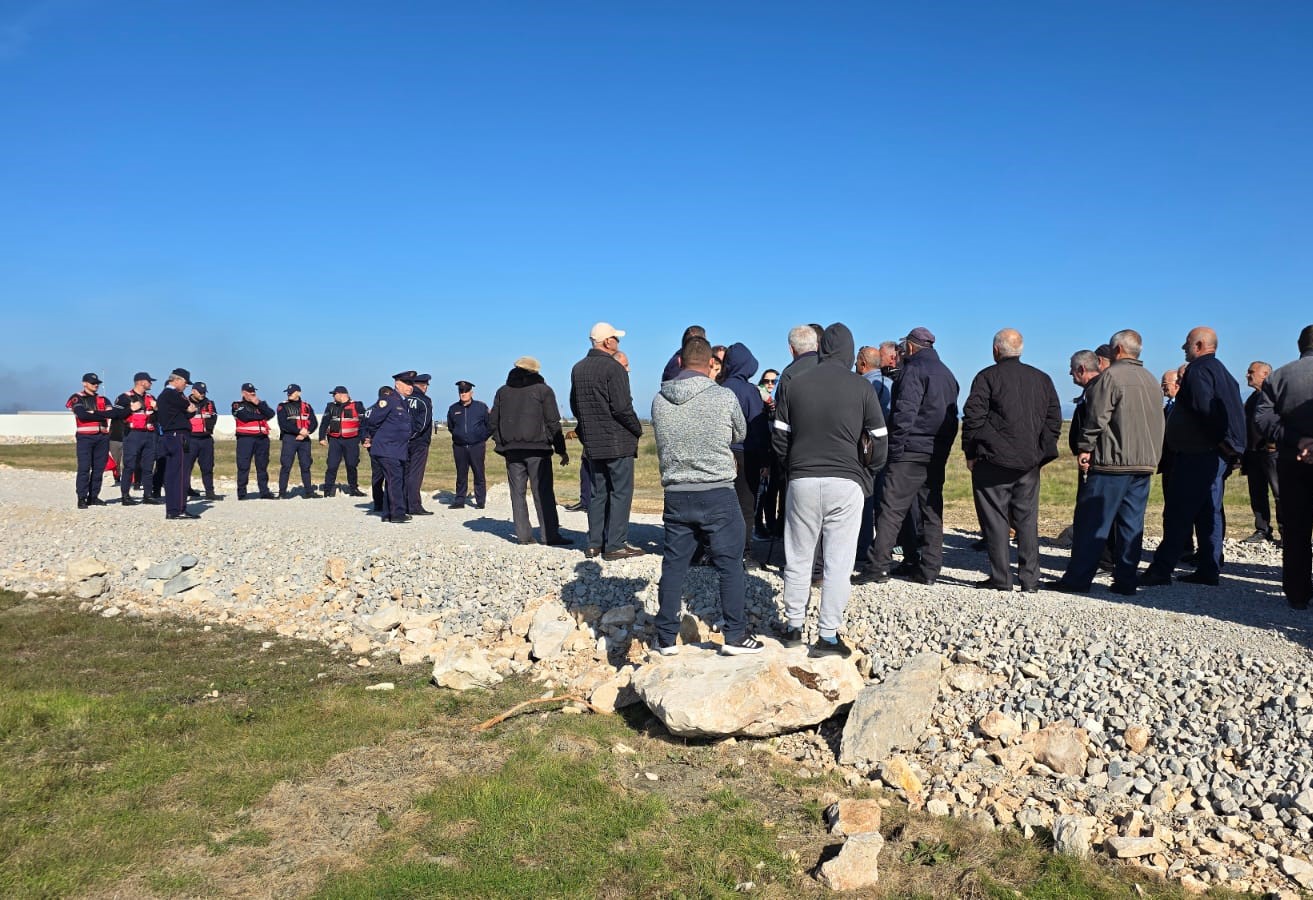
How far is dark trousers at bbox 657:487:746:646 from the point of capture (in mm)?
6148

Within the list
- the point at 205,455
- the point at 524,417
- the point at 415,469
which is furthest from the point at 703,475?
the point at 205,455

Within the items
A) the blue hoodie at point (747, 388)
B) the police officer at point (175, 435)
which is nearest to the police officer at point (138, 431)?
the police officer at point (175, 435)

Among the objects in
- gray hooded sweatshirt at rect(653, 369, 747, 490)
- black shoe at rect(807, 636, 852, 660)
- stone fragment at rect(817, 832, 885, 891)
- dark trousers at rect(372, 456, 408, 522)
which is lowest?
stone fragment at rect(817, 832, 885, 891)

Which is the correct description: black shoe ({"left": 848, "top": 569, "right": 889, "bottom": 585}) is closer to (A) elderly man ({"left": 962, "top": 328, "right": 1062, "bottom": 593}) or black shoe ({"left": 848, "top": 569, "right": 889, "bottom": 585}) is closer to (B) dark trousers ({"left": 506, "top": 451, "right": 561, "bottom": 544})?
(A) elderly man ({"left": 962, "top": 328, "right": 1062, "bottom": 593})

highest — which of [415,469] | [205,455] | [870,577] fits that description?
[205,455]

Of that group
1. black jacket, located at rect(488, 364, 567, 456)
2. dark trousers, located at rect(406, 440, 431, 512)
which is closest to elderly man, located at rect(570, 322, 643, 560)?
black jacket, located at rect(488, 364, 567, 456)

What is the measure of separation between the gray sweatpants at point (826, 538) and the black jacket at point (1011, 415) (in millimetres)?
2317

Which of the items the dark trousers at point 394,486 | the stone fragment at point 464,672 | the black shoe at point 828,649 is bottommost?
the stone fragment at point 464,672

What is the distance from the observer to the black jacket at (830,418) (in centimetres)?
591

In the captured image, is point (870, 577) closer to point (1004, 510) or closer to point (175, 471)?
point (1004, 510)

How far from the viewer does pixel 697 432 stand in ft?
20.1

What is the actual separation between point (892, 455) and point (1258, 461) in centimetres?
532

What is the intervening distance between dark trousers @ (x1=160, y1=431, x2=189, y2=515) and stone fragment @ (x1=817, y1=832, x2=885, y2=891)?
44.6ft

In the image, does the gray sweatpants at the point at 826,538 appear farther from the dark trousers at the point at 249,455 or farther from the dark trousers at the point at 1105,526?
the dark trousers at the point at 249,455
